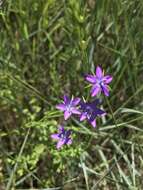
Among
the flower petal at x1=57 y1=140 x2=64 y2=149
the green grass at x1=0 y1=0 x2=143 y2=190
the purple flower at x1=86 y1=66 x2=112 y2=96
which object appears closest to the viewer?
the purple flower at x1=86 y1=66 x2=112 y2=96

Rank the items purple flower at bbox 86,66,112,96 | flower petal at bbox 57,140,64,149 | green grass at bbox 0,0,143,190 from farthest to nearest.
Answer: green grass at bbox 0,0,143,190, flower petal at bbox 57,140,64,149, purple flower at bbox 86,66,112,96

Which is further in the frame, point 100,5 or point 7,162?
point 100,5

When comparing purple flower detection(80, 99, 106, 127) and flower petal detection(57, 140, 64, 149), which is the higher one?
purple flower detection(80, 99, 106, 127)

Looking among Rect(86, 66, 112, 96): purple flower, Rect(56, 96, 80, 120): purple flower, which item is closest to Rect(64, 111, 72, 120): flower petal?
Rect(56, 96, 80, 120): purple flower

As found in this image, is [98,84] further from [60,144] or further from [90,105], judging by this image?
[60,144]

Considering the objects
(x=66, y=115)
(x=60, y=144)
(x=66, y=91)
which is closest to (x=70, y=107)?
(x=66, y=115)

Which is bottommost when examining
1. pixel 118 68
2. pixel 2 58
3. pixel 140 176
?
pixel 140 176

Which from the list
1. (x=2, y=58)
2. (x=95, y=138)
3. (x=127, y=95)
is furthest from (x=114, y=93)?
(x=2, y=58)

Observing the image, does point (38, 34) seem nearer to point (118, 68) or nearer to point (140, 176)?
point (118, 68)

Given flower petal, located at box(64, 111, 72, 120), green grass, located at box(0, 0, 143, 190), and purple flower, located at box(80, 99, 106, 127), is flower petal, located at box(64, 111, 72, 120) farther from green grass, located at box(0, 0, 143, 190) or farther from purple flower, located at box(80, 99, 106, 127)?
green grass, located at box(0, 0, 143, 190)

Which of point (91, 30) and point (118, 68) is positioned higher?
point (91, 30)
